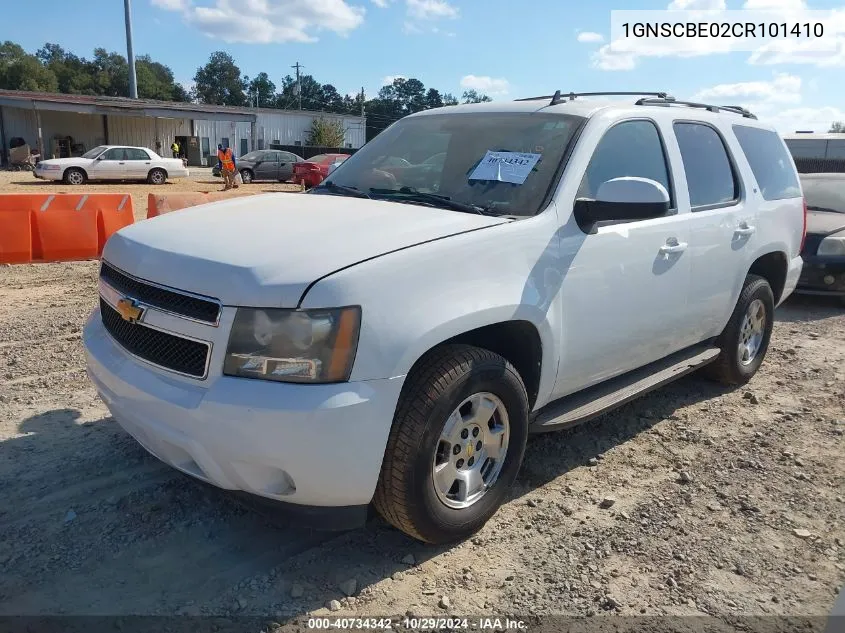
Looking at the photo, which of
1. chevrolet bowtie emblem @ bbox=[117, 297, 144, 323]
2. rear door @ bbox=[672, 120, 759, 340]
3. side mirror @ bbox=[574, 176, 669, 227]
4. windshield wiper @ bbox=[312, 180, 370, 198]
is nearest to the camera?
chevrolet bowtie emblem @ bbox=[117, 297, 144, 323]

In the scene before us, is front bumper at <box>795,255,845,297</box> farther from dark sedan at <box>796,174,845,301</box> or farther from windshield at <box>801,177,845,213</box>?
windshield at <box>801,177,845,213</box>

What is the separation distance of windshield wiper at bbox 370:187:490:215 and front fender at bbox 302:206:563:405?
274 mm

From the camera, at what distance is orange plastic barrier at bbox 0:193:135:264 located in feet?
28.6

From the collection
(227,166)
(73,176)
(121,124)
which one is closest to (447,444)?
(227,166)

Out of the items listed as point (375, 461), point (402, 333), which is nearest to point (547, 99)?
point (402, 333)

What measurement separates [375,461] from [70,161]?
88.7 ft

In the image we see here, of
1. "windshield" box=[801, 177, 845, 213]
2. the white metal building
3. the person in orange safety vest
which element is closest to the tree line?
the white metal building

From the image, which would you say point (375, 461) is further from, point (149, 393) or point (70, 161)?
point (70, 161)

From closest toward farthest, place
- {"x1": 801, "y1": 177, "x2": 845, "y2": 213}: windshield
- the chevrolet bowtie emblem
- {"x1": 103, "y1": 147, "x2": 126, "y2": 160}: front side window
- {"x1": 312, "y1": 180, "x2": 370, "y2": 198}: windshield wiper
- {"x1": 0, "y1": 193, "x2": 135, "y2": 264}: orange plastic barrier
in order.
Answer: the chevrolet bowtie emblem < {"x1": 312, "y1": 180, "x2": 370, "y2": 198}: windshield wiper < {"x1": 0, "y1": 193, "x2": 135, "y2": 264}: orange plastic barrier < {"x1": 801, "y1": 177, "x2": 845, "y2": 213}: windshield < {"x1": 103, "y1": 147, "x2": 126, "y2": 160}: front side window

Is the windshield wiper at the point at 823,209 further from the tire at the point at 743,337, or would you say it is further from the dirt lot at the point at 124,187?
the dirt lot at the point at 124,187

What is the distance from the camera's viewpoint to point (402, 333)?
8.42 ft

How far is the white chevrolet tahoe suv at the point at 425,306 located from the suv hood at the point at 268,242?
0.04 feet

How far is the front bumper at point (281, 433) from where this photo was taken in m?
2.41

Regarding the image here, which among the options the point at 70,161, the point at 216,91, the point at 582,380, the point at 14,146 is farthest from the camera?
the point at 216,91
